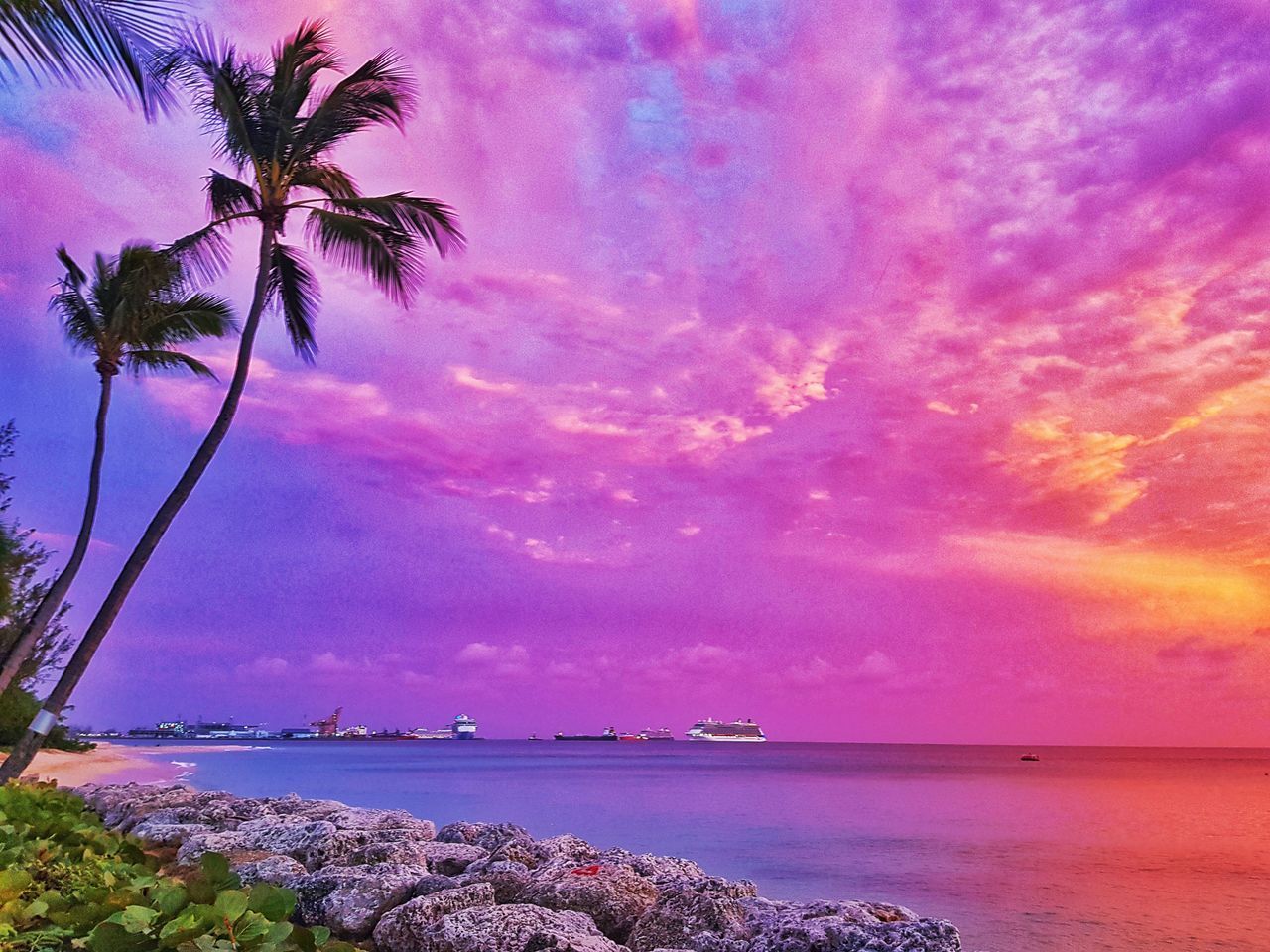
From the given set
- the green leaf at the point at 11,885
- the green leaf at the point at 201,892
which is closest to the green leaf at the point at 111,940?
the green leaf at the point at 201,892

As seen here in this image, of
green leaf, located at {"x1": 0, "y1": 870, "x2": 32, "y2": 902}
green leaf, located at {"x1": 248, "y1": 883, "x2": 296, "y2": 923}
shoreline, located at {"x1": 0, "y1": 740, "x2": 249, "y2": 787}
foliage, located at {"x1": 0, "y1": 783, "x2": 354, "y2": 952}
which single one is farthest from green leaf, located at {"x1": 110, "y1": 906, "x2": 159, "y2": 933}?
shoreline, located at {"x1": 0, "y1": 740, "x2": 249, "y2": 787}

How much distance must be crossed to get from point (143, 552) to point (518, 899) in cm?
701

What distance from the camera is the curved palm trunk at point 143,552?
10.7 m

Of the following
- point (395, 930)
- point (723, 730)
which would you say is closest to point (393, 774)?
point (395, 930)

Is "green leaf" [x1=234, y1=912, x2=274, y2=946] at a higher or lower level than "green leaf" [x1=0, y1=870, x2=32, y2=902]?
lower

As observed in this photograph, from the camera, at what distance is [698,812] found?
3102cm

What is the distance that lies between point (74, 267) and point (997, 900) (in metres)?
18.3

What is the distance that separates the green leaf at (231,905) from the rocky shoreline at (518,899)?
327 centimetres

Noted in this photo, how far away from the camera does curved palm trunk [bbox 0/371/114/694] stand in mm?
11672

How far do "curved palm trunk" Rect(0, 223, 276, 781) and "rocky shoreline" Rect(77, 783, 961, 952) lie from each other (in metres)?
1.98

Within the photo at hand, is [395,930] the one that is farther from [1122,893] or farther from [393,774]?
[393,774]

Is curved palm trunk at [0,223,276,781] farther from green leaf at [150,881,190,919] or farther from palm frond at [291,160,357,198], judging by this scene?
green leaf at [150,881,190,919]

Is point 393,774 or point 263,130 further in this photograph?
point 393,774

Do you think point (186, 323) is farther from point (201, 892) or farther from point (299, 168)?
point (201, 892)
